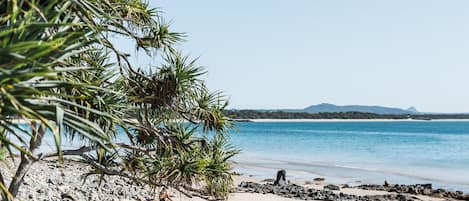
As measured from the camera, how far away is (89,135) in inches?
118

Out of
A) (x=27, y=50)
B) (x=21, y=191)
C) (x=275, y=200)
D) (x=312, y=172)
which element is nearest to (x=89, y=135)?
(x=27, y=50)

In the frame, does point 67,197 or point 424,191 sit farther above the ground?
point 67,197

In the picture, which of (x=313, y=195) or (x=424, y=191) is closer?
(x=313, y=195)

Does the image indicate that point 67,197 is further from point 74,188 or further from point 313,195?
point 313,195

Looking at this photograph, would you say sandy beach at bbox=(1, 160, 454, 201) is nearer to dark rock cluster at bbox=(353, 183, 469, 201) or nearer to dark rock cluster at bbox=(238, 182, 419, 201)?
dark rock cluster at bbox=(238, 182, 419, 201)

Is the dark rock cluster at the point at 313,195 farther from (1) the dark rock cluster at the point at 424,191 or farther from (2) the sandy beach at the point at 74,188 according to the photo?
(2) the sandy beach at the point at 74,188

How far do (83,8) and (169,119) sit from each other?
118 inches

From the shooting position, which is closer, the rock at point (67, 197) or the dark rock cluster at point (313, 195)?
the rock at point (67, 197)

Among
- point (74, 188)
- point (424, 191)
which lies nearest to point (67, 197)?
point (74, 188)

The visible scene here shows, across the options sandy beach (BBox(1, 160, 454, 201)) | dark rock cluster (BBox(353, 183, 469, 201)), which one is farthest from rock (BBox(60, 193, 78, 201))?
dark rock cluster (BBox(353, 183, 469, 201))

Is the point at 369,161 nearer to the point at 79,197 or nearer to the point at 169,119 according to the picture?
the point at 79,197

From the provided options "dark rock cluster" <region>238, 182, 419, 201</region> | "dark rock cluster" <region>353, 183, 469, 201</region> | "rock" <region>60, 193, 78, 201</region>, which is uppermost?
"rock" <region>60, 193, 78, 201</region>

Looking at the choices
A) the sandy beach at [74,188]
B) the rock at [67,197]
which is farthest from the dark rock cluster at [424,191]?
the rock at [67,197]

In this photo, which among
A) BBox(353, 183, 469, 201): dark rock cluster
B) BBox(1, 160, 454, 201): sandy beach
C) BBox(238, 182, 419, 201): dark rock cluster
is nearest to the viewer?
BBox(1, 160, 454, 201): sandy beach
